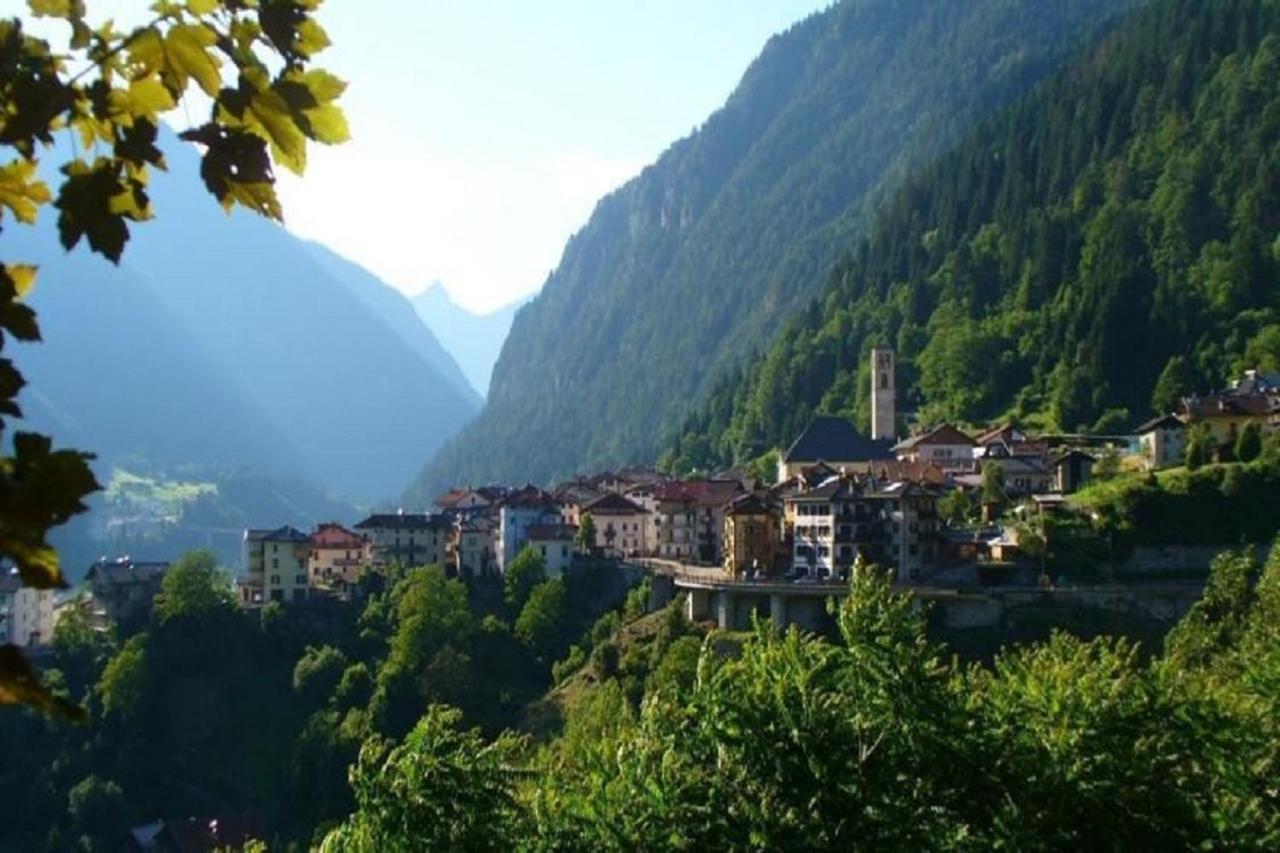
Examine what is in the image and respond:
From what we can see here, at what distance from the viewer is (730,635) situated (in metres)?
51.5

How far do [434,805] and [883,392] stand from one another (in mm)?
72904

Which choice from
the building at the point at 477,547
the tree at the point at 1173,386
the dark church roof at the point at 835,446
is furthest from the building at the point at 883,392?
the building at the point at 477,547

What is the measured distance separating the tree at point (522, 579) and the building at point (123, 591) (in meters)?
19.0

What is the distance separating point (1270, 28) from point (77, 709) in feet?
378

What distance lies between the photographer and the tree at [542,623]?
59.8m

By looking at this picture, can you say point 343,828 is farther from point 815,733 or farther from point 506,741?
point 815,733

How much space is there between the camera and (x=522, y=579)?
212 feet

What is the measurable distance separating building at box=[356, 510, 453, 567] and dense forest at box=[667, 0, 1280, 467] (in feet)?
107

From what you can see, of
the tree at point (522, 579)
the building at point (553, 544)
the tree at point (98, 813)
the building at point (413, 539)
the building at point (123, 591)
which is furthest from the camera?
the building at point (413, 539)

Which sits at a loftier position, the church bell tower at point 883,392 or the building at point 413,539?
the church bell tower at point 883,392

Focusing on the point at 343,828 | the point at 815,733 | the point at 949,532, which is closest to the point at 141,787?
the point at 949,532

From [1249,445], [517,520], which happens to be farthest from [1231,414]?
[517,520]

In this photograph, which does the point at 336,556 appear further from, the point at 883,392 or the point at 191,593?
the point at 883,392

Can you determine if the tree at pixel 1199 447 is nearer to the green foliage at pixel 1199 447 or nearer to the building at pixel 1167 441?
the green foliage at pixel 1199 447
